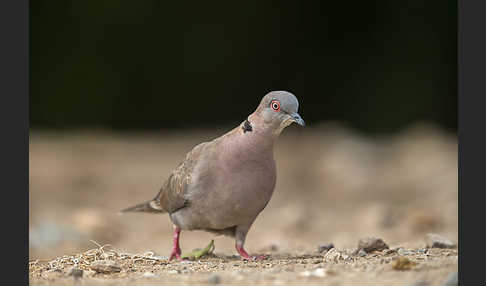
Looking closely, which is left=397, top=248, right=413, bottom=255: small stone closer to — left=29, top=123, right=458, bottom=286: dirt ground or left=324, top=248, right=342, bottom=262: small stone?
left=29, top=123, right=458, bottom=286: dirt ground

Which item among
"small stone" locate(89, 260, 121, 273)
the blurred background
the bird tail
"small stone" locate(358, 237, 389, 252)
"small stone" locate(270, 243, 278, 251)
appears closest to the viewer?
"small stone" locate(89, 260, 121, 273)

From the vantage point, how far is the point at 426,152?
9148 millimetres

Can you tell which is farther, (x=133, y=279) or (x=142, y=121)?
(x=142, y=121)

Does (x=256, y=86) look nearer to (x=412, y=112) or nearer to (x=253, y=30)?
(x=253, y=30)

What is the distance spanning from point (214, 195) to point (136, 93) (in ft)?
22.9

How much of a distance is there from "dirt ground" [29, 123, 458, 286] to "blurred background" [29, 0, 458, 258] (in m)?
0.04

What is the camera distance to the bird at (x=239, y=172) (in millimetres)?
3650

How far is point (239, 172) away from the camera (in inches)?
144

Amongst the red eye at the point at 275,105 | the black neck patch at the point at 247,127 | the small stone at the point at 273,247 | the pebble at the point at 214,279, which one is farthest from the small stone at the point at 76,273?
the small stone at the point at 273,247

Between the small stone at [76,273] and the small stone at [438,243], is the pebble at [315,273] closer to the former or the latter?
the small stone at [76,273]

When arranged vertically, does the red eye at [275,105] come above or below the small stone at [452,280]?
above

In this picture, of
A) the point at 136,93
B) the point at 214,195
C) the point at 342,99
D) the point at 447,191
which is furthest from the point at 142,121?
the point at 214,195

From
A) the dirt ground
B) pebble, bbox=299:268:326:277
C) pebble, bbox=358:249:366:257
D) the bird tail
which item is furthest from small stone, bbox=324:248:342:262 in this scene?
the bird tail

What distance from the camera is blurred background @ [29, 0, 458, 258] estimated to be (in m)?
8.36
